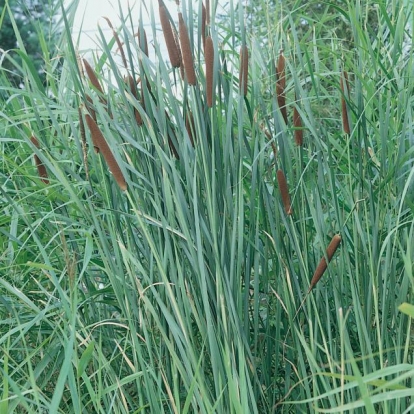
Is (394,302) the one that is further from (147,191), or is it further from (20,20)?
(20,20)

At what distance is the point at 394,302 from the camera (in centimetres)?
137

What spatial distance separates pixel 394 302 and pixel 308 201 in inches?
9.6

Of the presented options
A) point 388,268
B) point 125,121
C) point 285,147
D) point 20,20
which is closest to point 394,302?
point 388,268

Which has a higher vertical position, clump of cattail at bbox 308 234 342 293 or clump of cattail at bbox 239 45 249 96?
clump of cattail at bbox 239 45 249 96

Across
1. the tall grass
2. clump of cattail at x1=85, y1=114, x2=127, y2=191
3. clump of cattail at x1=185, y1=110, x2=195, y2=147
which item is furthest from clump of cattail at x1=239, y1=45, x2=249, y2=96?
clump of cattail at x1=85, y1=114, x2=127, y2=191

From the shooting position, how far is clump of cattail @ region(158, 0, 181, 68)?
4.37ft

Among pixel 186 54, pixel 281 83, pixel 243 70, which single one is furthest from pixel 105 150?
pixel 281 83

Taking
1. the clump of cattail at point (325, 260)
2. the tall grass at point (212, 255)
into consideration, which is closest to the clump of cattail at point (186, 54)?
the tall grass at point (212, 255)

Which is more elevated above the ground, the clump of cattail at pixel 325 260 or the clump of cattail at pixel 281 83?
the clump of cattail at pixel 281 83

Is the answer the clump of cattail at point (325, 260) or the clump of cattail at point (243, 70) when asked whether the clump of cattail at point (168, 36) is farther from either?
the clump of cattail at point (325, 260)

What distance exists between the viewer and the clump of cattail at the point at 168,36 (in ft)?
4.37

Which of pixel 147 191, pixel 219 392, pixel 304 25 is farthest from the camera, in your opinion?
pixel 304 25

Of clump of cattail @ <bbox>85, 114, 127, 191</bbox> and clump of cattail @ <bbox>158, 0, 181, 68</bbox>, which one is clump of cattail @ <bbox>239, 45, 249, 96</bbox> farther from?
clump of cattail @ <bbox>85, 114, 127, 191</bbox>

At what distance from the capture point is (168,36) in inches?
52.5
